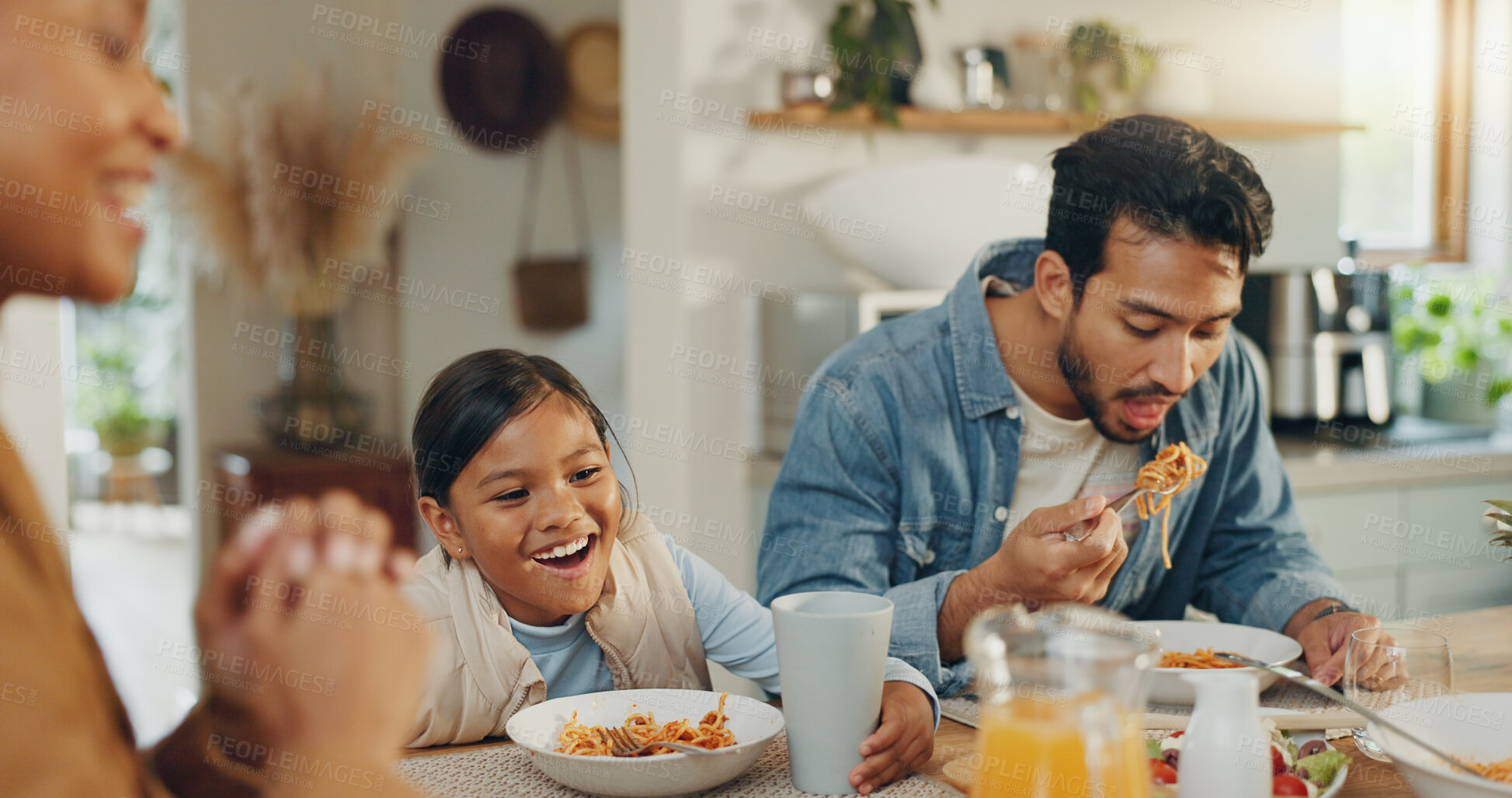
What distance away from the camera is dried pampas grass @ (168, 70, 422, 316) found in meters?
2.73

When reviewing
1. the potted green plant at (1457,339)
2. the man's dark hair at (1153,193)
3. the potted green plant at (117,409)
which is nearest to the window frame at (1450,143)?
the potted green plant at (1457,339)

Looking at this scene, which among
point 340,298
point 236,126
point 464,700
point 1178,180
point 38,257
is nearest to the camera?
point 38,257

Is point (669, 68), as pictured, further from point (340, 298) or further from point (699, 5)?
point (340, 298)

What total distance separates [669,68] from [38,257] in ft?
5.35

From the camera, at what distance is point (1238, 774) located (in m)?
0.82

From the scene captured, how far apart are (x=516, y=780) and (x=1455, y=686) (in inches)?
37.6

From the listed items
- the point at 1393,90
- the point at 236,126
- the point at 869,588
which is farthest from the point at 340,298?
the point at 1393,90

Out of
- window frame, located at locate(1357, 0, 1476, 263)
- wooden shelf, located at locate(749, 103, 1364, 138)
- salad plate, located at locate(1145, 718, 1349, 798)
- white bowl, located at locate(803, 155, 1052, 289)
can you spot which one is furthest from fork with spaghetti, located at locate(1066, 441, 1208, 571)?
window frame, located at locate(1357, 0, 1476, 263)

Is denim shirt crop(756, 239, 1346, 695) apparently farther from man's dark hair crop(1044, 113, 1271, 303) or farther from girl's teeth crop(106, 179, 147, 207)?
girl's teeth crop(106, 179, 147, 207)

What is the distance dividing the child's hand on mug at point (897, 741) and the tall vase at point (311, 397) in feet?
3.65

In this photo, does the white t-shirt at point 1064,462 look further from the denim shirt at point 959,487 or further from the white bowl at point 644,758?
the white bowl at point 644,758

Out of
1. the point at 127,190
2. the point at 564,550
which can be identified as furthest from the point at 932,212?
the point at 127,190

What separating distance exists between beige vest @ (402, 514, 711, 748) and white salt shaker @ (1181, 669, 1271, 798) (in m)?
0.45

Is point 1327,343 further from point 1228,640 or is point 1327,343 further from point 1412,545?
point 1228,640
